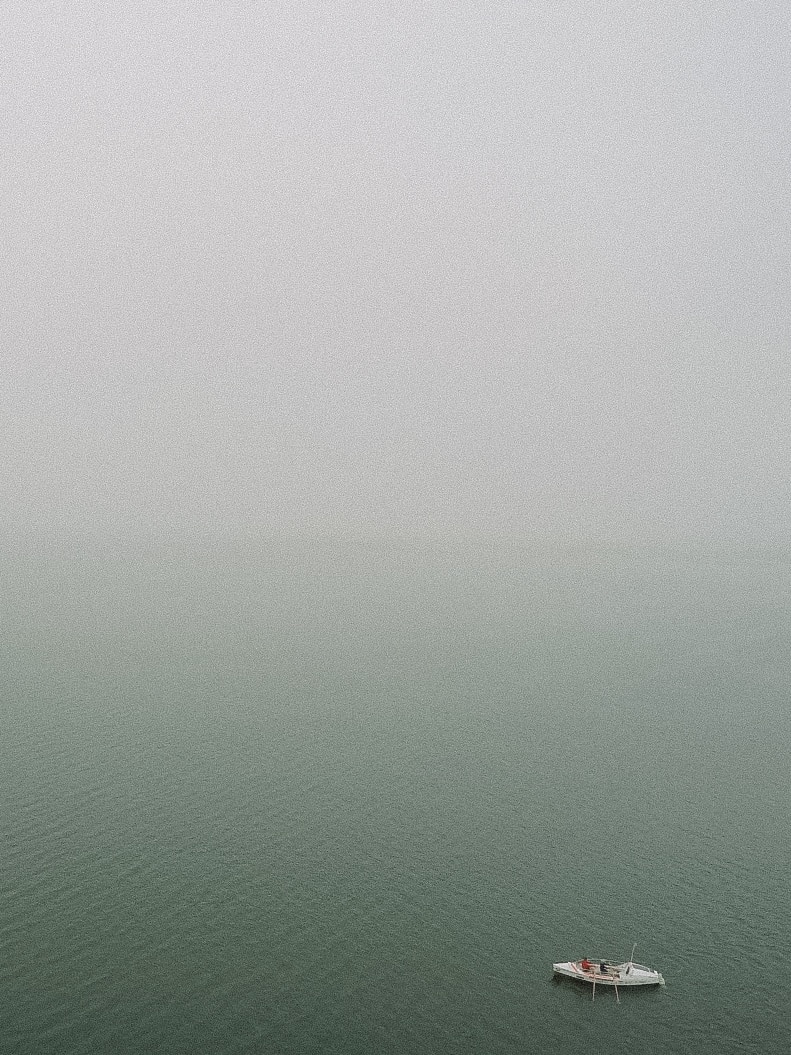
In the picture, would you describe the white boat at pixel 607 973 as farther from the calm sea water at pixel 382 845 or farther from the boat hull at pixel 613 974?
the calm sea water at pixel 382 845

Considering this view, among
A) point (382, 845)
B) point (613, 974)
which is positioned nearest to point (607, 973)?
point (613, 974)

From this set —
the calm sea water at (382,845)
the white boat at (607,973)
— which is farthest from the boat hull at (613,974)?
the calm sea water at (382,845)

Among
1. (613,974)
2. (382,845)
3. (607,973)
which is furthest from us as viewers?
(382,845)

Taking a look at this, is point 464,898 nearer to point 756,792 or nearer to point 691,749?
point 756,792

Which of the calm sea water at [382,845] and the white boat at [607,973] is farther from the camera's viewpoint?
the white boat at [607,973]

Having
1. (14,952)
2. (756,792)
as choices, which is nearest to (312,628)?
(756,792)

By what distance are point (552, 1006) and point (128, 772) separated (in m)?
42.3

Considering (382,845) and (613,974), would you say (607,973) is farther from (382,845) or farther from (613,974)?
(382,845)

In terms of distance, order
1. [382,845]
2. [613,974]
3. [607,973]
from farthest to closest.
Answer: [382,845], [607,973], [613,974]

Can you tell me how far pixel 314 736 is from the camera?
81438 mm

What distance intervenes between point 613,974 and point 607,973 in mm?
329

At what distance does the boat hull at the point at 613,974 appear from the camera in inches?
1727

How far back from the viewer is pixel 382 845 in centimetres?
5912

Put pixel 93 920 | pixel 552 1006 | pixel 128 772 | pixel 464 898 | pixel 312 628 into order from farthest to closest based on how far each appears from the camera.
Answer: pixel 312 628
pixel 128 772
pixel 464 898
pixel 93 920
pixel 552 1006
